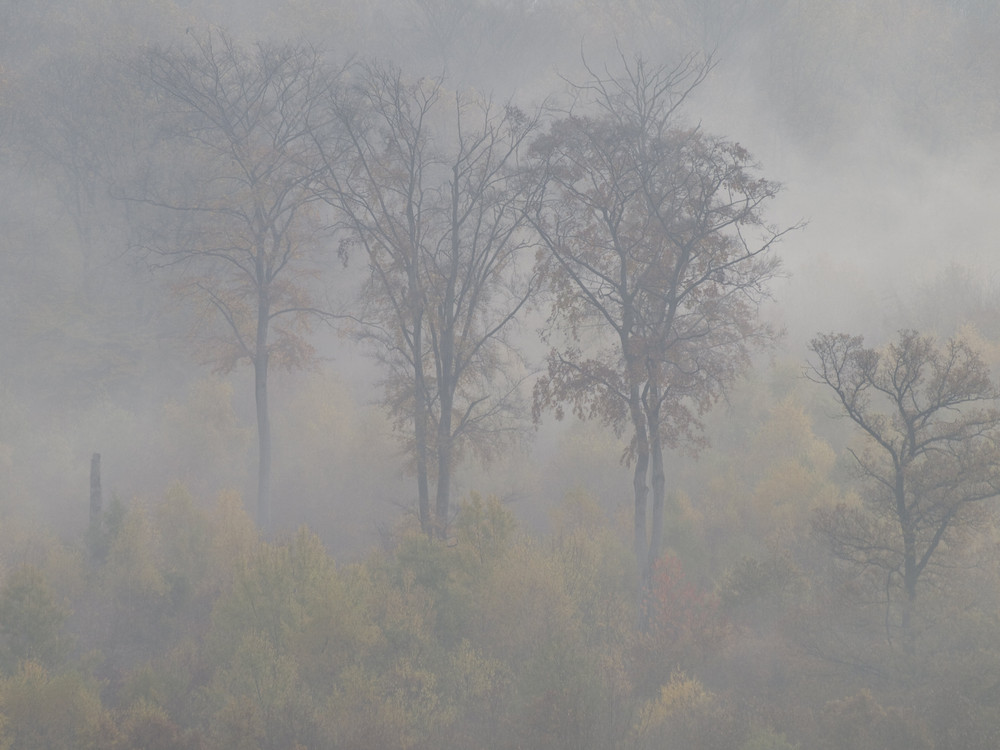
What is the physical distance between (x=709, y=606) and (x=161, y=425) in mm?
Result: 22719

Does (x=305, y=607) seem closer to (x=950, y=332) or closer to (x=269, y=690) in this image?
(x=269, y=690)

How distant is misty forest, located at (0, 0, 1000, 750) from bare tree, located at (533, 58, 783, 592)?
0.11m

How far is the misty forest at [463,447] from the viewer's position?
1240 cm

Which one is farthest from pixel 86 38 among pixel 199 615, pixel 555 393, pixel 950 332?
pixel 950 332

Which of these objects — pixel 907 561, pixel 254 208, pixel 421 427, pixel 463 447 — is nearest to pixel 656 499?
pixel 907 561

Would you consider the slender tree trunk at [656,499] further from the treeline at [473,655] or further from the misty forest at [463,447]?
the treeline at [473,655]

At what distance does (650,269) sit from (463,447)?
6655mm

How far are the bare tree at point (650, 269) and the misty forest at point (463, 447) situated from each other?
0.37 ft

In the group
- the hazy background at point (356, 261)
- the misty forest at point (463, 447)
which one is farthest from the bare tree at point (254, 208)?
the hazy background at point (356, 261)

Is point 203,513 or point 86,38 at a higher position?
point 86,38

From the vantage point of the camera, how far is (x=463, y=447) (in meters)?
19.5

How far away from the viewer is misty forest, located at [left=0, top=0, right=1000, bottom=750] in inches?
488

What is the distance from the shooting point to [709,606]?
1587 cm

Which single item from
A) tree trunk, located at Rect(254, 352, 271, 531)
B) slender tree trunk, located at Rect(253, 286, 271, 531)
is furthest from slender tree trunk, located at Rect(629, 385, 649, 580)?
tree trunk, located at Rect(254, 352, 271, 531)
